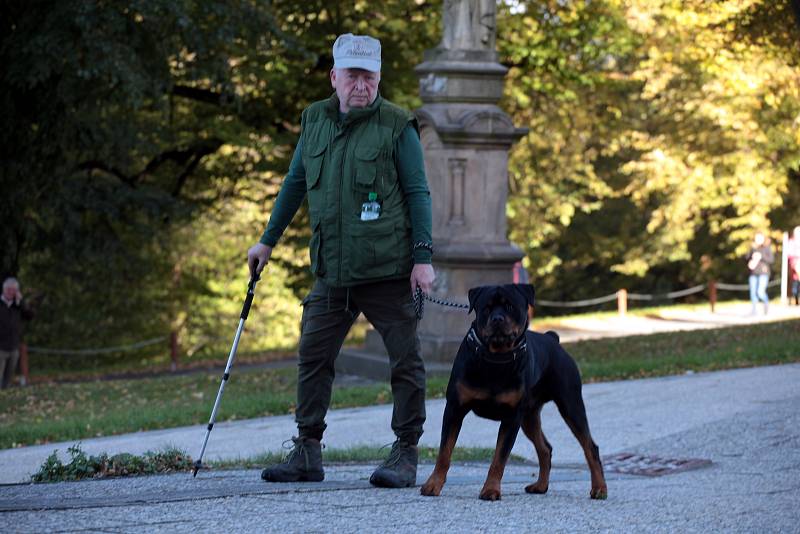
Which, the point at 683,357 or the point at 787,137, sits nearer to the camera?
the point at 683,357

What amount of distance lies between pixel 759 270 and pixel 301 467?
1001 inches

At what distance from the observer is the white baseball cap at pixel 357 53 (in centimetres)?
698

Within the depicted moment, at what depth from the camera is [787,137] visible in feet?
105

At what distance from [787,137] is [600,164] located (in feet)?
47.4

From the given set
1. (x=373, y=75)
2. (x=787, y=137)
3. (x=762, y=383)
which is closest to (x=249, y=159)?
(x=787, y=137)

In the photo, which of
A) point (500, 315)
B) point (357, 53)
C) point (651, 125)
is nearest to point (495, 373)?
point (500, 315)

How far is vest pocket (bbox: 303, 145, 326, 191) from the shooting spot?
→ 7223mm

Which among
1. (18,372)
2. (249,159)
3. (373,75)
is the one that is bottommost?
(18,372)

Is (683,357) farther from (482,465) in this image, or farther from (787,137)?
(787,137)

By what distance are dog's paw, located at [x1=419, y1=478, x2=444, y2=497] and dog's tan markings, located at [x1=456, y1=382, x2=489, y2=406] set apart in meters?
0.43

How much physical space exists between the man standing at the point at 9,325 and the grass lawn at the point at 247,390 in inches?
45.6

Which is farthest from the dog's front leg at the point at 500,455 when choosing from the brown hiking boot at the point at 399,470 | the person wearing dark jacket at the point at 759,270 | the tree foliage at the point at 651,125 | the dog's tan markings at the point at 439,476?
the person wearing dark jacket at the point at 759,270

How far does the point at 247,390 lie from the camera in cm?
1684

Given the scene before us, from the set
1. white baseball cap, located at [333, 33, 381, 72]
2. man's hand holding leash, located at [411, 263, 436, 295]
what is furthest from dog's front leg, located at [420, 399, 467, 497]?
white baseball cap, located at [333, 33, 381, 72]
